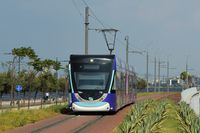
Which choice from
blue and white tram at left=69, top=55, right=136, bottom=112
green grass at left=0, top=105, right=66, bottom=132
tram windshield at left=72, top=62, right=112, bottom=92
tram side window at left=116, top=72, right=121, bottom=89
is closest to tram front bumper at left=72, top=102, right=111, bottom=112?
blue and white tram at left=69, top=55, right=136, bottom=112

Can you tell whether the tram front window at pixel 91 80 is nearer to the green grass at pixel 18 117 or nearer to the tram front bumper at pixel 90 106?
the tram front bumper at pixel 90 106

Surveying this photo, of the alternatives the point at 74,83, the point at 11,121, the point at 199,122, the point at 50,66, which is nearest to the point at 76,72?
the point at 74,83

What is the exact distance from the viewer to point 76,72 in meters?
29.5

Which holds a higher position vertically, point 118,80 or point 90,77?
point 90,77

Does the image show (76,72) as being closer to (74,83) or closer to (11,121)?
(74,83)

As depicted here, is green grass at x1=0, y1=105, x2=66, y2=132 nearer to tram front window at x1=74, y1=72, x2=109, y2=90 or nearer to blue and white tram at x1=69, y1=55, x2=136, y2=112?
blue and white tram at x1=69, y1=55, x2=136, y2=112

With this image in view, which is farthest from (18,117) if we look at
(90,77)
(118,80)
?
(118,80)

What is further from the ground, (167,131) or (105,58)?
(105,58)

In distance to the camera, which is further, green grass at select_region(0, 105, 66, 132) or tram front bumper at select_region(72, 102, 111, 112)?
tram front bumper at select_region(72, 102, 111, 112)

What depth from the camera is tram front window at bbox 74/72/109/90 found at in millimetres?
29469

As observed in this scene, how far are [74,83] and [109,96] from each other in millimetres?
2029

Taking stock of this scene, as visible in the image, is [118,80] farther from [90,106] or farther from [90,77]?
[90,106]

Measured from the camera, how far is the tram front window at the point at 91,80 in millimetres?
29469

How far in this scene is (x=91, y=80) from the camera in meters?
29.6
